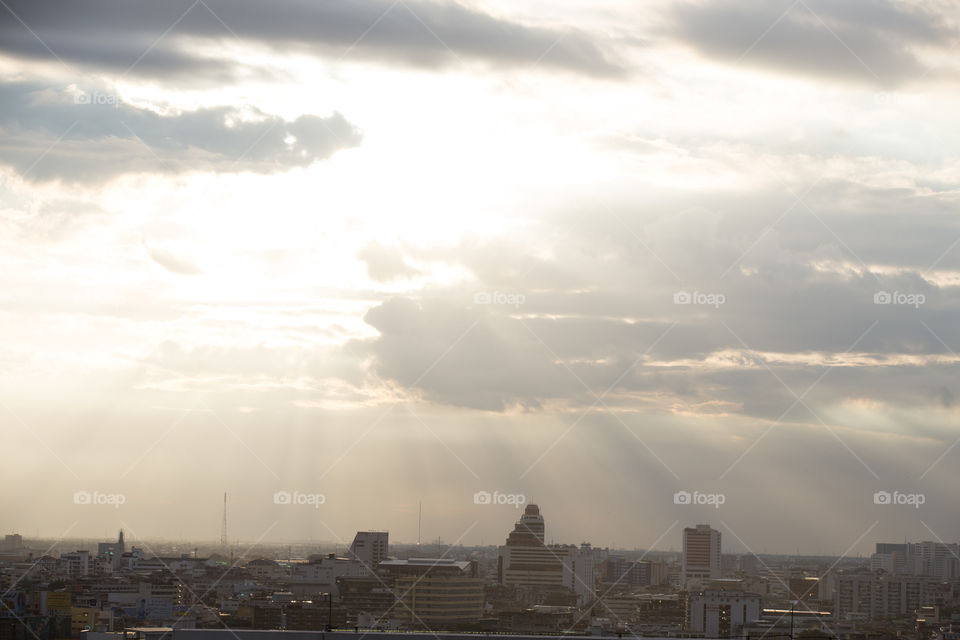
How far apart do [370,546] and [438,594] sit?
1080cm

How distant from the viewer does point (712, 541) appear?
2838 cm

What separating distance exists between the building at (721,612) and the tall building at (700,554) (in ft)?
16.1

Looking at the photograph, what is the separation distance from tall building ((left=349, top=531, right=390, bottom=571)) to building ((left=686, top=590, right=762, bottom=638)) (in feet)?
32.3

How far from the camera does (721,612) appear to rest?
740 inches

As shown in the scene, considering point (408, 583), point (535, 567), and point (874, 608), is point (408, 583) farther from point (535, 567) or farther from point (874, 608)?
point (874, 608)

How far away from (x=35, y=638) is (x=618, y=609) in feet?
38.1

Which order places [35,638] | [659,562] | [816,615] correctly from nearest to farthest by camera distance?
[35,638] < [816,615] < [659,562]

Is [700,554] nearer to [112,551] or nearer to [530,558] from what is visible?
[530,558]

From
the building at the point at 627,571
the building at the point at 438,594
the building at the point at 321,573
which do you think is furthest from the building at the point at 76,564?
the building at the point at 627,571

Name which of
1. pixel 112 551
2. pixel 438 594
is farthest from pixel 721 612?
pixel 112 551

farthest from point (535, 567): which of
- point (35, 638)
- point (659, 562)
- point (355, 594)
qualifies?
point (35, 638)

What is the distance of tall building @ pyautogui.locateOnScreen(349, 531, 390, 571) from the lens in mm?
27578

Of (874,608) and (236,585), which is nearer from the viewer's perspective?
(874,608)

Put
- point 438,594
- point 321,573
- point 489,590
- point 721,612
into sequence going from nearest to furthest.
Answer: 1. point 438,594
2. point 721,612
3. point 489,590
4. point 321,573
